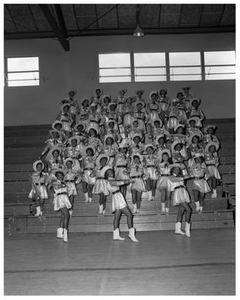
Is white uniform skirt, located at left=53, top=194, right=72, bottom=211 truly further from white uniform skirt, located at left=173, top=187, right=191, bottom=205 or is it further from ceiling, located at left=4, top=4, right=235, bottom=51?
ceiling, located at left=4, top=4, right=235, bottom=51

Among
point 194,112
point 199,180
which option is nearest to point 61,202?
point 199,180

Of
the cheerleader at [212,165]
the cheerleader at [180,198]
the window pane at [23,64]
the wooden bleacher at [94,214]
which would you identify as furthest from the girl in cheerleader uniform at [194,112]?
the window pane at [23,64]

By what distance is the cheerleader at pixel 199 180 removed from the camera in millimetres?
10930

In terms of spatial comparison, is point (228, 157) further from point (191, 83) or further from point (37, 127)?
point (37, 127)

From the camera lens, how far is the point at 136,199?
36.1ft

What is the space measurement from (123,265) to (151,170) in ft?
14.8

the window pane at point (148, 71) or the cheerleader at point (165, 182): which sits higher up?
the window pane at point (148, 71)

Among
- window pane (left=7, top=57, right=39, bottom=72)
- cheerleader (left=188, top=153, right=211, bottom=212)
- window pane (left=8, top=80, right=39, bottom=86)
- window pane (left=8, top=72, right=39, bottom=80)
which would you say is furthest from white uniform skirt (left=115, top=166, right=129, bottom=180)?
window pane (left=7, top=57, right=39, bottom=72)

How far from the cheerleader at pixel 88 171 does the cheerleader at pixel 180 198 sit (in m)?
2.41

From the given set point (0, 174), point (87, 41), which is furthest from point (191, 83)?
point (0, 174)

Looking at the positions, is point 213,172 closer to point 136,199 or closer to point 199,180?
point 199,180

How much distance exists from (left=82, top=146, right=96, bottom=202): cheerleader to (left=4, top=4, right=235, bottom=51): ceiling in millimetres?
7617

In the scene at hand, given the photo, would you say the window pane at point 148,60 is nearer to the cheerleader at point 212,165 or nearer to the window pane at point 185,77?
the window pane at point 185,77

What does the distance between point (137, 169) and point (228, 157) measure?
4242mm
